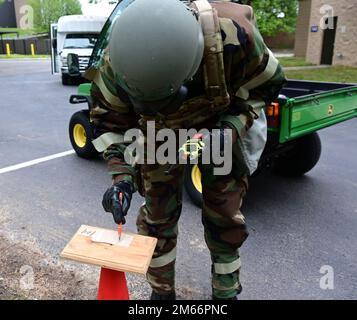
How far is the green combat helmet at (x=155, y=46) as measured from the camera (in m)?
1.45

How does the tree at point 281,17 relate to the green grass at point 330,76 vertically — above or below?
above

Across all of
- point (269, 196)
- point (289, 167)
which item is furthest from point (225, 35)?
point (289, 167)

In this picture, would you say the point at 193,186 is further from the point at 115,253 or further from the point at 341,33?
the point at 341,33

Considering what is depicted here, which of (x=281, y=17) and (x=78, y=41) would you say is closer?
(x=78, y=41)

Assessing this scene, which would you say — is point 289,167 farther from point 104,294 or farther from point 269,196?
point 104,294

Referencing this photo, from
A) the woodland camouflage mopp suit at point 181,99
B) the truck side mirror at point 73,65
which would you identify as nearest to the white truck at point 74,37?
the truck side mirror at point 73,65

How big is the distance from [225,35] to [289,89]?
3480 millimetres

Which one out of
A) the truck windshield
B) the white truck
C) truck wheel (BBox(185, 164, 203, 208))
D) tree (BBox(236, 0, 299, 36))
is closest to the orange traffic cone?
truck wheel (BBox(185, 164, 203, 208))

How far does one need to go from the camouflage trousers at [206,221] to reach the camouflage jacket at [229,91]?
20 cm

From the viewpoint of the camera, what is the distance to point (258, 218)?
358 centimetres

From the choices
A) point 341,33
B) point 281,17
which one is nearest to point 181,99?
point 341,33

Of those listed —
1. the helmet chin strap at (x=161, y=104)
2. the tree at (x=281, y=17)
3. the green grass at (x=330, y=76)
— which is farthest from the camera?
the tree at (x=281, y=17)

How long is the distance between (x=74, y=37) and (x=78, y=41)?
26cm
